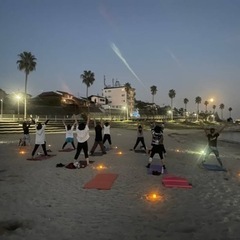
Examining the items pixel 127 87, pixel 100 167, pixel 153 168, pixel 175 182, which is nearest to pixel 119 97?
pixel 127 87

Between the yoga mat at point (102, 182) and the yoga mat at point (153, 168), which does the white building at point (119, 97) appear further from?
the yoga mat at point (102, 182)

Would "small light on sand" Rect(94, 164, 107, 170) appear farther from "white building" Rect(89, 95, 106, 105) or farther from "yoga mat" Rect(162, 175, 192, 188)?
"white building" Rect(89, 95, 106, 105)

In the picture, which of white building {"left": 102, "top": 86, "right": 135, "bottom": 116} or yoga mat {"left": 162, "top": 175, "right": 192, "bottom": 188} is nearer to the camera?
yoga mat {"left": 162, "top": 175, "right": 192, "bottom": 188}

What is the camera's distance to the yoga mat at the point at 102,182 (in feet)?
32.5

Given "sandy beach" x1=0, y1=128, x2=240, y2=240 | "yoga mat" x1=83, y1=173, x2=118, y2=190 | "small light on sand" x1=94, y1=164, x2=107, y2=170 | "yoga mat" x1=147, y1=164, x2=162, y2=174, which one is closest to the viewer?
"sandy beach" x1=0, y1=128, x2=240, y2=240

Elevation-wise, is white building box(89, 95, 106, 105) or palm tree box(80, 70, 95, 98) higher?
palm tree box(80, 70, 95, 98)

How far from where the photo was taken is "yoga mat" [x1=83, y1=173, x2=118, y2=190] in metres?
9.91

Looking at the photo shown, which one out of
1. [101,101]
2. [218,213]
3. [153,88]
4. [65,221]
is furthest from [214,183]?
[153,88]

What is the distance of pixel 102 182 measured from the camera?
35.0 ft

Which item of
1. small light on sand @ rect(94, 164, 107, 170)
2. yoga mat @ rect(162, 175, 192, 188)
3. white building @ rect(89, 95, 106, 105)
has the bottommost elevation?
small light on sand @ rect(94, 164, 107, 170)

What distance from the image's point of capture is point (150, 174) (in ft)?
40.9

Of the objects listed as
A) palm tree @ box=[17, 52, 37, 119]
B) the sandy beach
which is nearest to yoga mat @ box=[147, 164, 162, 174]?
the sandy beach

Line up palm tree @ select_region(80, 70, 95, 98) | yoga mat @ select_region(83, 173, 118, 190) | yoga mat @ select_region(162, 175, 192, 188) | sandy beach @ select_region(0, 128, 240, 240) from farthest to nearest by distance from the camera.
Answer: palm tree @ select_region(80, 70, 95, 98), yoga mat @ select_region(162, 175, 192, 188), yoga mat @ select_region(83, 173, 118, 190), sandy beach @ select_region(0, 128, 240, 240)

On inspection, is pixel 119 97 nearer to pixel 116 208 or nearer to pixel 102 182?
pixel 102 182
